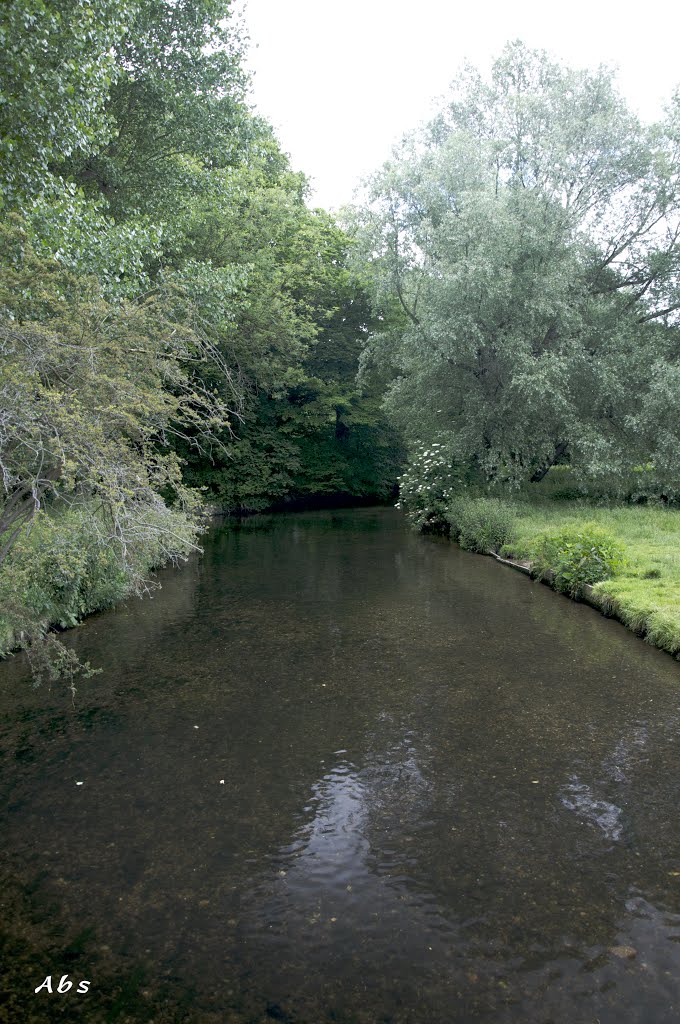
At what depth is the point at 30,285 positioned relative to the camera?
6852mm

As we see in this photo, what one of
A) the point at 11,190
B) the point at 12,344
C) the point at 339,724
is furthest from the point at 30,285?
the point at 339,724

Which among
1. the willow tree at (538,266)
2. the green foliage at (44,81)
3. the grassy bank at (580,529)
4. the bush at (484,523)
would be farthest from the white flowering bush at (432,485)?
the green foliage at (44,81)

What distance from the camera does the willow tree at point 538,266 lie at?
1934 cm

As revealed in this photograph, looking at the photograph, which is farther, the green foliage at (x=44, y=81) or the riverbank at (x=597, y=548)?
the riverbank at (x=597, y=548)

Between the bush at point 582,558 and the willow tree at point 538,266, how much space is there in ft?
22.9

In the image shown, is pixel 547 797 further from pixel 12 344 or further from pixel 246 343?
pixel 246 343

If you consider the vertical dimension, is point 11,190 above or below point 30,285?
above

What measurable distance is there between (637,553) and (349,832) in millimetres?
9346

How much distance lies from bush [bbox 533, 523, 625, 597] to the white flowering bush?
8.80m

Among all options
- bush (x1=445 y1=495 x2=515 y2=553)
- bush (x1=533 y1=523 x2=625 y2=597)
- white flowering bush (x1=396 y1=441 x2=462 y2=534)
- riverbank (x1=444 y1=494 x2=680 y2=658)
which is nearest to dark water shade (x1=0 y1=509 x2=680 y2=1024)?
riverbank (x1=444 y1=494 x2=680 y2=658)

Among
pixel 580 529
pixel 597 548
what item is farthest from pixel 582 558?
pixel 580 529

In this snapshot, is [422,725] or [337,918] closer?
[337,918]

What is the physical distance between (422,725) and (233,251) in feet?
59.0

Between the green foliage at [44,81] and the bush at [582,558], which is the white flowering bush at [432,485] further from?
the green foliage at [44,81]
